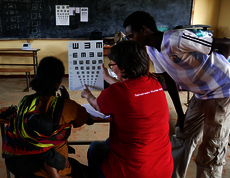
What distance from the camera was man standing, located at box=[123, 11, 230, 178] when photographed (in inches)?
44.6

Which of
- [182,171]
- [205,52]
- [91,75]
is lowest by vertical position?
[182,171]

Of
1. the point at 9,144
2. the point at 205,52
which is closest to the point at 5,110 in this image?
the point at 9,144

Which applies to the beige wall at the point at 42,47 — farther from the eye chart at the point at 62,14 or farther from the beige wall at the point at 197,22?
the eye chart at the point at 62,14

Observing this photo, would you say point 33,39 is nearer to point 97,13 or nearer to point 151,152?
point 97,13

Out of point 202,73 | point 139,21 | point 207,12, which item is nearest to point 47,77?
point 139,21

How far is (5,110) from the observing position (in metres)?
1.28

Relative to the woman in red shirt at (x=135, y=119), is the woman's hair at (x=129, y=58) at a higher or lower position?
higher

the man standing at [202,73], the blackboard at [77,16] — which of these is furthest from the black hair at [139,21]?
the blackboard at [77,16]

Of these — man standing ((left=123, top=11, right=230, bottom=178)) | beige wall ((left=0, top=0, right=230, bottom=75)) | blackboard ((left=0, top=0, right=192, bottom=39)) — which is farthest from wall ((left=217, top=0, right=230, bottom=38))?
man standing ((left=123, top=11, right=230, bottom=178))

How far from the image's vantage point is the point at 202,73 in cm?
122

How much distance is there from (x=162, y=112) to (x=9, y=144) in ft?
2.49

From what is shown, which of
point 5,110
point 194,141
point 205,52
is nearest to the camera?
point 205,52

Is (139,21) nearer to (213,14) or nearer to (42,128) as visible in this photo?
(42,128)

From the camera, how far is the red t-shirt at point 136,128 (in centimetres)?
86
